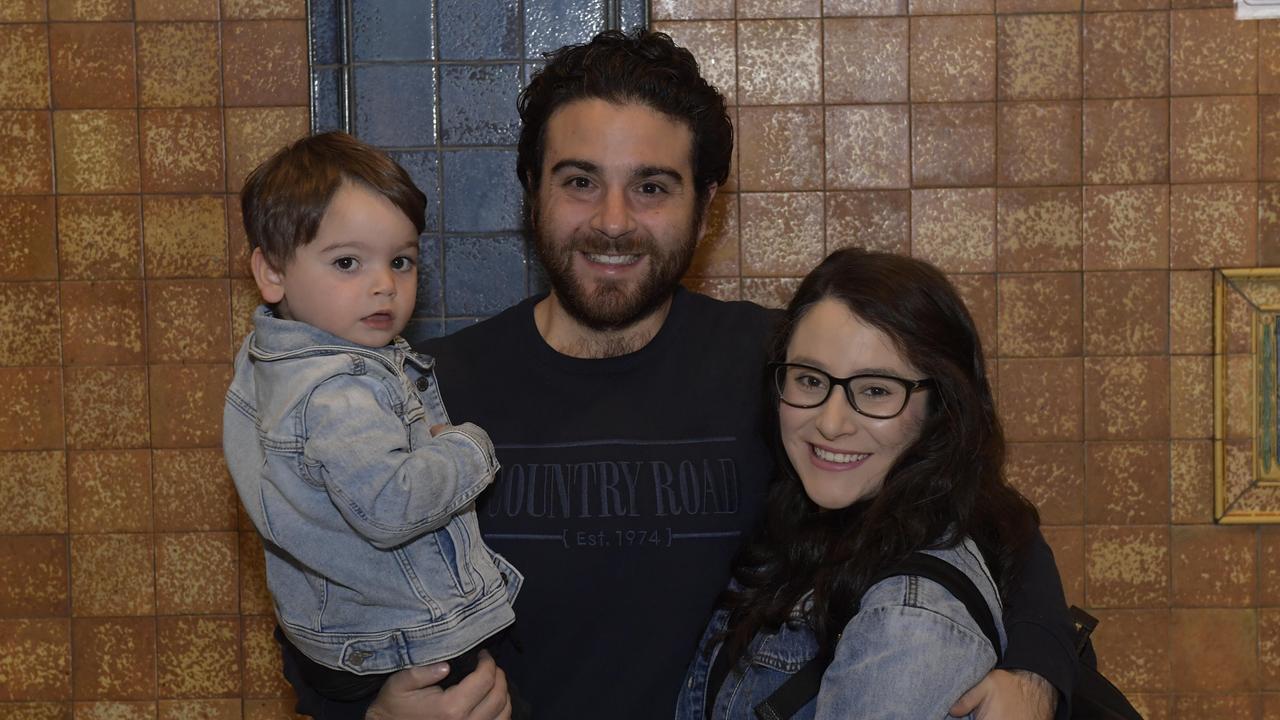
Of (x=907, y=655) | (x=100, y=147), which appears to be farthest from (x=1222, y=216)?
(x=100, y=147)

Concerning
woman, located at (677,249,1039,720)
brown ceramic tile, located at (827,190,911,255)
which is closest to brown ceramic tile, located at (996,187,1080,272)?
brown ceramic tile, located at (827,190,911,255)

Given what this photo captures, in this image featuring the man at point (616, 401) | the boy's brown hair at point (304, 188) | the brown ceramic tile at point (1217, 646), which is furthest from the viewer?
the brown ceramic tile at point (1217, 646)

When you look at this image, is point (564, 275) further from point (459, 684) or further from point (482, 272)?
point (482, 272)

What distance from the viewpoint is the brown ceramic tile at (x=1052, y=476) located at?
2.82 m

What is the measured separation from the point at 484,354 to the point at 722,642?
0.64 metres

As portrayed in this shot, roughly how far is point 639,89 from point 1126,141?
1.52m

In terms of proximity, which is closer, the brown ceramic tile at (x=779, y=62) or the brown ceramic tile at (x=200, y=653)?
the brown ceramic tile at (x=779, y=62)

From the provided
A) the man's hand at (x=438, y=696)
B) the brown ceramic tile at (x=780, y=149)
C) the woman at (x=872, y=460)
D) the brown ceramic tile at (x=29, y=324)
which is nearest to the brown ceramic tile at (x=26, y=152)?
the brown ceramic tile at (x=29, y=324)

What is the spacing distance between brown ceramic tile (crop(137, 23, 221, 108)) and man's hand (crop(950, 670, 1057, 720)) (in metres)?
2.34

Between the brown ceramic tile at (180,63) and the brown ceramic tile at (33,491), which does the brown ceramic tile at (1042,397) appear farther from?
the brown ceramic tile at (33,491)

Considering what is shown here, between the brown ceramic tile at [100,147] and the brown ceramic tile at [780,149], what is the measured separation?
1.54 m

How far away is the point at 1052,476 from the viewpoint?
2.83 meters

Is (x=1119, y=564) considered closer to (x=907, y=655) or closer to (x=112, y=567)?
(x=907, y=655)

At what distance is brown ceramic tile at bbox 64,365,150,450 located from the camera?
2867 mm
